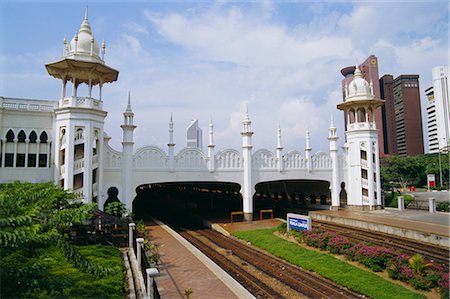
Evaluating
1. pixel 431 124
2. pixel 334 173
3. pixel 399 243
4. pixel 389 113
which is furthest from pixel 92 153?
pixel 389 113

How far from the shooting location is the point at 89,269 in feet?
19.4

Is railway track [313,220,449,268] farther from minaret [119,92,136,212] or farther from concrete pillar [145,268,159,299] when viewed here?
minaret [119,92,136,212]

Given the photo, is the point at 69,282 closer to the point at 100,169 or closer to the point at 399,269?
the point at 399,269

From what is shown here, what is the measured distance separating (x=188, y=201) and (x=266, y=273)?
23961 millimetres

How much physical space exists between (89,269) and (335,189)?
2554 centimetres

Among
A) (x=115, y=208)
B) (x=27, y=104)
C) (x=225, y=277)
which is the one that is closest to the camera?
(x=225, y=277)

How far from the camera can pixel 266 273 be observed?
41.2ft

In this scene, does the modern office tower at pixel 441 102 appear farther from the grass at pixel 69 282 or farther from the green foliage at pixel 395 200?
the grass at pixel 69 282

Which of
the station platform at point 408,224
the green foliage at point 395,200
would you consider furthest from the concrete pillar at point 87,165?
the green foliage at point 395,200

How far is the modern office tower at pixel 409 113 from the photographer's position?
85.7m

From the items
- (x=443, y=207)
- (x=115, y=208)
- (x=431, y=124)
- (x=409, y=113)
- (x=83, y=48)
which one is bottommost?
(x=443, y=207)

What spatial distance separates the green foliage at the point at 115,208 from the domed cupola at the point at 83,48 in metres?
8.75

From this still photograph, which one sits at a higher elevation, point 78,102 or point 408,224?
point 78,102

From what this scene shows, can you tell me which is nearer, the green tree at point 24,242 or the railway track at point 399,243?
the green tree at point 24,242
